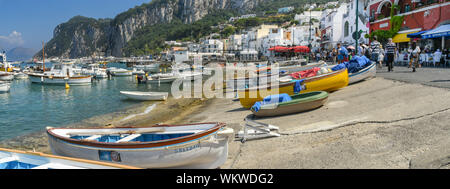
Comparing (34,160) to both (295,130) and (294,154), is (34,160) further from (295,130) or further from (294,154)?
(295,130)

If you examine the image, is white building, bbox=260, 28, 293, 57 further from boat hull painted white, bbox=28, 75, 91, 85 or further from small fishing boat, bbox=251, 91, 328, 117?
small fishing boat, bbox=251, 91, 328, 117

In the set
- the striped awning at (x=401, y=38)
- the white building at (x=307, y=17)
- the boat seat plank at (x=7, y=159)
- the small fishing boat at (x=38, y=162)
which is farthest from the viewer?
the white building at (x=307, y=17)

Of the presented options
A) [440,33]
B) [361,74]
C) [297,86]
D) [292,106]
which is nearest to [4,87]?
[297,86]

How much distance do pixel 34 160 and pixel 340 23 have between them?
1907 inches

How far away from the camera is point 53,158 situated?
5504mm

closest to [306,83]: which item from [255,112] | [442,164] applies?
[255,112]

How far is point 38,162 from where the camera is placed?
5672mm

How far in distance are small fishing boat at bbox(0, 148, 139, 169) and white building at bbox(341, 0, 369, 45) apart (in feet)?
116

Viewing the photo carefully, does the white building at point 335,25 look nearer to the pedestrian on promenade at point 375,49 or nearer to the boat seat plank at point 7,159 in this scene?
the pedestrian on promenade at point 375,49

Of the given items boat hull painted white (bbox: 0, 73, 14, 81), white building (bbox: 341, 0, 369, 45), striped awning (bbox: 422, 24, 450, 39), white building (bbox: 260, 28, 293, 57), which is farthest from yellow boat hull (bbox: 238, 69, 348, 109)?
white building (bbox: 260, 28, 293, 57)

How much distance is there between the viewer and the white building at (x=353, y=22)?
34.3 metres

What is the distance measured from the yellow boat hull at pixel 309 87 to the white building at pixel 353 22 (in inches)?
900

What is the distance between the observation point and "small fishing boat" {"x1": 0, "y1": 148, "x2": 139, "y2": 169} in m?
5.13

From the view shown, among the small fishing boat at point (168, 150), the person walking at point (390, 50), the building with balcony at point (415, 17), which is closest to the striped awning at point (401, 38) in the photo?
the building with balcony at point (415, 17)
